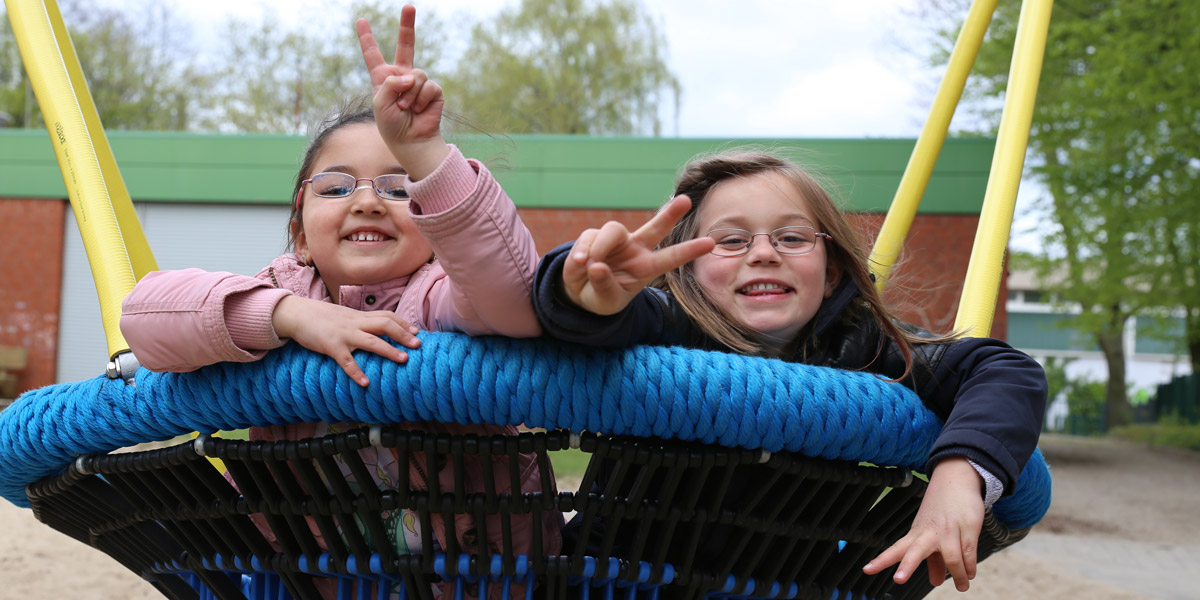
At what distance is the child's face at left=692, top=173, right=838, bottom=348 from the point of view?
1249 millimetres

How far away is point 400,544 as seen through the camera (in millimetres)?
972

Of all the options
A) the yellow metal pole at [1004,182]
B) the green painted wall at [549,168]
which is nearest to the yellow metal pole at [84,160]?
the yellow metal pole at [1004,182]

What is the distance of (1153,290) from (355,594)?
39.7ft

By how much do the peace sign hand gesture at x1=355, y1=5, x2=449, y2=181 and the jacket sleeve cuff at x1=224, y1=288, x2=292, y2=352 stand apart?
0.58ft

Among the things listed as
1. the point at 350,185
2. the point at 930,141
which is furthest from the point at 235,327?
the point at 930,141

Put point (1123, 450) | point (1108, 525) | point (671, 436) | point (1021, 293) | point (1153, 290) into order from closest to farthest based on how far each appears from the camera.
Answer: point (671, 436)
point (1108, 525)
point (1153, 290)
point (1123, 450)
point (1021, 293)

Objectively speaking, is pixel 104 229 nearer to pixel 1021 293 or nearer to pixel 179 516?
pixel 179 516

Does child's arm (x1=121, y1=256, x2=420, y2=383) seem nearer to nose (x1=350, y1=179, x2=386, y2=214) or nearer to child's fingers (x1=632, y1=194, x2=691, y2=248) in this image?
child's fingers (x1=632, y1=194, x2=691, y2=248)

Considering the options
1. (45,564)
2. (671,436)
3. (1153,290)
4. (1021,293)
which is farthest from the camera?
(1021,293)

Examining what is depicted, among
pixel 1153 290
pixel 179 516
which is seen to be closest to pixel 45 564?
pixel 179 516

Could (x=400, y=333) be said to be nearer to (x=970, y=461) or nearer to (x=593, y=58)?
(x=970, y=461)

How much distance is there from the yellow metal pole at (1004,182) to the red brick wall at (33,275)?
1232 cm

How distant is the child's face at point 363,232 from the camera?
1193mm

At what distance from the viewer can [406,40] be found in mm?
842
